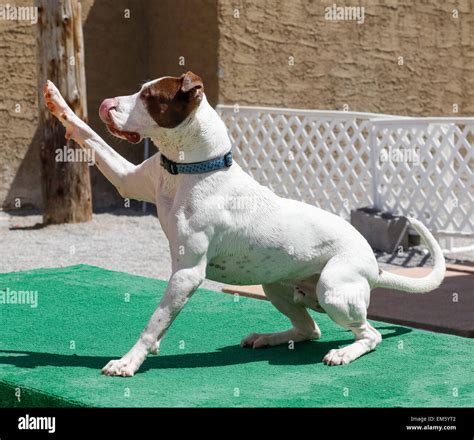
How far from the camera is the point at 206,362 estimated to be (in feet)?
16.8

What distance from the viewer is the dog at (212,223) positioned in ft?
15.5

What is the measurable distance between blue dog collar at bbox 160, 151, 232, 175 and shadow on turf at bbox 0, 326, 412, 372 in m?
0.93

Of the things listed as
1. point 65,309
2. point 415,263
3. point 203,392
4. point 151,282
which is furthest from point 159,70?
point 203,392

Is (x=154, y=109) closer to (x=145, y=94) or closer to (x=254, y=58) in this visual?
(x=145, y=94)

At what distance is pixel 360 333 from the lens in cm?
516

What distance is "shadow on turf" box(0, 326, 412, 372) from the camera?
5.01 m

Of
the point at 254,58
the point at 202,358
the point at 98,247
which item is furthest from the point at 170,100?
the point at 254,58

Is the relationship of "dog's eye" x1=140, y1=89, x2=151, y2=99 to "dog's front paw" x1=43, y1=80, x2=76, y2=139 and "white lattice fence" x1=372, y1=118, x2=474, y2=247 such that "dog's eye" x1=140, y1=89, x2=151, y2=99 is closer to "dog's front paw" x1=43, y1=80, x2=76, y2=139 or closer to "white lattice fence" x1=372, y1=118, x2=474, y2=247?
"dog's front paw" x1=43, y1=80, x2=76, y2=139

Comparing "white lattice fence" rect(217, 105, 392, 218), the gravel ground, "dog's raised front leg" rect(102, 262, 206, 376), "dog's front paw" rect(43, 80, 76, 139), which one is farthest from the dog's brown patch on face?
"white lattice fence" rect(217, 105, 392, 218)

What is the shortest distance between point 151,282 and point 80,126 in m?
2.54

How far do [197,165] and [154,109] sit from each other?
13.1 inches

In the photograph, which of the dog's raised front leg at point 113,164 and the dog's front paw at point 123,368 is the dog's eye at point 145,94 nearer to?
the dog's raised front leg at point 113,164

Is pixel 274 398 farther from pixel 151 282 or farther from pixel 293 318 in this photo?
pixel 151 282
